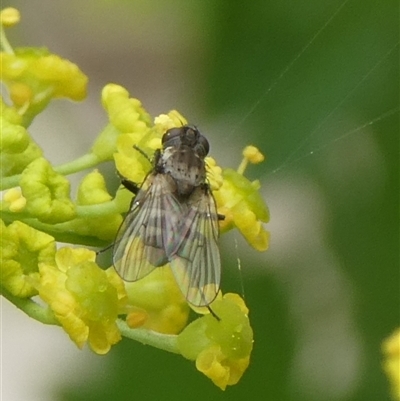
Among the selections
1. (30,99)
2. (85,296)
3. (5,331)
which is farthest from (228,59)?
(85,296)

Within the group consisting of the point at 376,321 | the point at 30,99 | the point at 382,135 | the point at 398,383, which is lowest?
the point at 376,321

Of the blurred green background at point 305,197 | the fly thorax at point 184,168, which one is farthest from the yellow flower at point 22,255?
the blurred green background at point 305,197

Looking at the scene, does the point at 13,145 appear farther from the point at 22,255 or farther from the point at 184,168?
the point at 184,168

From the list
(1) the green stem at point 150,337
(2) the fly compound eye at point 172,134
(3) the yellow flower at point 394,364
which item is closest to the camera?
(3) the yellow flower at point 394,364

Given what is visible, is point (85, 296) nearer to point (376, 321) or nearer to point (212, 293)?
point (212, 293)

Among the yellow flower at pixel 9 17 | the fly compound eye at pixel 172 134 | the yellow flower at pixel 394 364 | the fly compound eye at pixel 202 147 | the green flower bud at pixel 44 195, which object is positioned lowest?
the fly compound eye at pixel 202 147

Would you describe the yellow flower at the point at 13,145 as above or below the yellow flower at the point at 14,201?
above

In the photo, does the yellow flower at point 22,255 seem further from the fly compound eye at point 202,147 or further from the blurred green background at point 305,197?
the blurred green background at point 305,197
